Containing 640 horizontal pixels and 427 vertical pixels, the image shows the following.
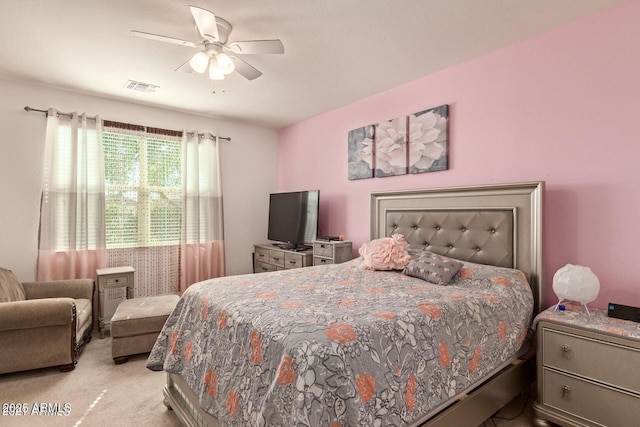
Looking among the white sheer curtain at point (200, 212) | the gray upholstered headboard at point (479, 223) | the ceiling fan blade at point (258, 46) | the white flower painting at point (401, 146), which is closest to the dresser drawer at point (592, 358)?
the gray upholstered headboard at point (479, 223)

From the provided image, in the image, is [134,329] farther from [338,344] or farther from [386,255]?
[338,344]

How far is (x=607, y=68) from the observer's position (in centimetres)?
209

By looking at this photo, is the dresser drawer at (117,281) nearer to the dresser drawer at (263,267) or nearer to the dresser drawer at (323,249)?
the dresser drawer at (263,267)

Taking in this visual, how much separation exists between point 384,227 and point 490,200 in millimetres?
1093

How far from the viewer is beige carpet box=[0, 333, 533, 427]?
1987 mm

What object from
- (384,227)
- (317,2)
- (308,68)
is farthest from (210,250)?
(317,2)

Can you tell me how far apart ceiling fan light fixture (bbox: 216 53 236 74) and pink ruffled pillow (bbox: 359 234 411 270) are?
1.80 meters

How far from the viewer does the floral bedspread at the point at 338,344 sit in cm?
115

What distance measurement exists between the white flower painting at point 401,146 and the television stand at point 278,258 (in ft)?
3.62

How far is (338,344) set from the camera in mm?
1210

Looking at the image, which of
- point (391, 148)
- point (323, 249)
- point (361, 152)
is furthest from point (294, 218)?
point (391, 148)

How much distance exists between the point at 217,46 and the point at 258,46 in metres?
0.32

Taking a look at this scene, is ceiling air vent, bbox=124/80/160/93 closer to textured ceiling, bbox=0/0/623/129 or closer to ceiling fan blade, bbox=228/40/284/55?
textured ceiling, bbox=0/0/623/129

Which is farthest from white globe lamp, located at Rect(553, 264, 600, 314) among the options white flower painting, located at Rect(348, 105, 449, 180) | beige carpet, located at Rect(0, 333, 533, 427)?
white flower painting, located at Rect(348, 105, 449, 180)
